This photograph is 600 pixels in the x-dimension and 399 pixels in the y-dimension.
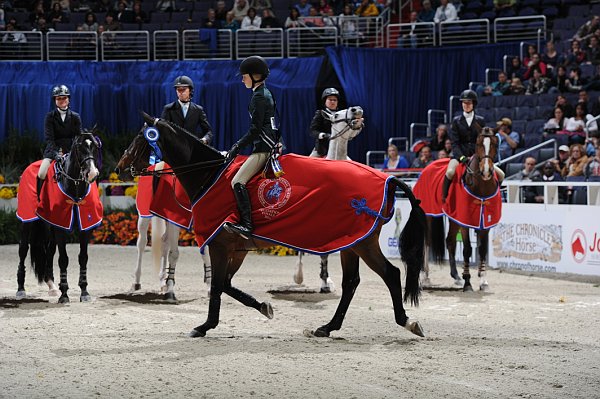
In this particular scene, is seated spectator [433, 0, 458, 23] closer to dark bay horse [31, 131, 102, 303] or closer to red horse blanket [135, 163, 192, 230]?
red horse blanket [135, 163, 192, 230]

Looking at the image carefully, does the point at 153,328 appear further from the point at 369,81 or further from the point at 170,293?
the point at 369,81

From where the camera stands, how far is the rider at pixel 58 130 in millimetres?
11375

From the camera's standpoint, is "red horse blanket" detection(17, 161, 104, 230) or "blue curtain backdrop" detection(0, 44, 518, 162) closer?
"red horse blanket" detection(17, 161, 104, 230)

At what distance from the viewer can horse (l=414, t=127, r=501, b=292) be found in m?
12.5

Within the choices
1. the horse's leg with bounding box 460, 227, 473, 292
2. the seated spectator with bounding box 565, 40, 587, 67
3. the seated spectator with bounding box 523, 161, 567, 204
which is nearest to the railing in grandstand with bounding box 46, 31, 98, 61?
the seated spectator with bounding box 565, 40, 587, 67

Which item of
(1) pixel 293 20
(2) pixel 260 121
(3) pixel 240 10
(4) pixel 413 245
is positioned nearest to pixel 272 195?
(2) pixel 260 121

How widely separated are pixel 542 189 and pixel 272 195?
8991mm

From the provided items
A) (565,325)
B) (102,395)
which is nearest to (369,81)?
(565,325)

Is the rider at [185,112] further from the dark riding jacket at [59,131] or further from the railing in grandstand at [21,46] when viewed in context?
the railing in grandstand at [21,46]

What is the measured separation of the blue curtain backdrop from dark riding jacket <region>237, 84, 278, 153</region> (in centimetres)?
1415

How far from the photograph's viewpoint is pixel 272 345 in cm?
809

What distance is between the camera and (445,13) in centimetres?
2359

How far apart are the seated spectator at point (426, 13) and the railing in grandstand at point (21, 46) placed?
993 cm

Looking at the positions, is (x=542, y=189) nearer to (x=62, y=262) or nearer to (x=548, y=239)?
(x=548, y=239)
